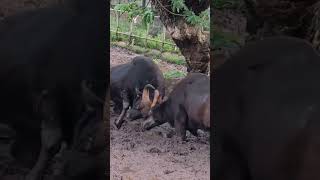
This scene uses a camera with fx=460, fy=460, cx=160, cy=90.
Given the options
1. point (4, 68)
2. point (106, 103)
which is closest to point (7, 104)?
point (4, 68)

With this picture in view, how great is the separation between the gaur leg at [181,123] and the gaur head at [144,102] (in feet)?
0.54

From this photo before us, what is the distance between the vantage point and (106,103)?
256 cm

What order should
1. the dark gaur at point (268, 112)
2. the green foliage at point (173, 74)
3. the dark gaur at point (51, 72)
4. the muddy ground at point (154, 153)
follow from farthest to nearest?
1. the green foliage at point (173, 74)
2. the muddy ground at point (154, 153)
3. the dark gaur at point (51, 72)
4. the dark gaur at point (268, 112)

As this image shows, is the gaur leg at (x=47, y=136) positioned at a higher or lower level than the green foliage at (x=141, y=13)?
lower

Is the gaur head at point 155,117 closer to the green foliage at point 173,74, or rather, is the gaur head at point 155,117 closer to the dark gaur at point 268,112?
the green foliage at point 173,74

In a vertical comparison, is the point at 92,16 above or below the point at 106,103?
above

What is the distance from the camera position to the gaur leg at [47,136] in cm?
253

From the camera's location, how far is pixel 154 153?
116 inches

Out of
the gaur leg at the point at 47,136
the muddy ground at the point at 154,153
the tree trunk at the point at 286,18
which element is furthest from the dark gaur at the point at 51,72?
the tree trunk at the point at 286,18

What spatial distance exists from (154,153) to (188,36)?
794mm

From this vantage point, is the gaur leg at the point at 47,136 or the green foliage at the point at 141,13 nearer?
the gaur leg at the point at 47,136

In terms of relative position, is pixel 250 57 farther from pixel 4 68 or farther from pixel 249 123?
pixel 4 68

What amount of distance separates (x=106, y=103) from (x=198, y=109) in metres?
0.76

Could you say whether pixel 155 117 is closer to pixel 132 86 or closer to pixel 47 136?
pixel 132 86
